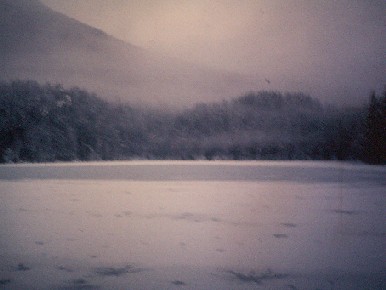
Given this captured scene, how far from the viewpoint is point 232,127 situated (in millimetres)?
4031

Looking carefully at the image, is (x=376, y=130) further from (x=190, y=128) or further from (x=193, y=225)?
(x=193, y=225)

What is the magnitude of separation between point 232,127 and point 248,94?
0.47 meters

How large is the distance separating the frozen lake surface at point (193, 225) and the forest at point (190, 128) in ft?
0.58

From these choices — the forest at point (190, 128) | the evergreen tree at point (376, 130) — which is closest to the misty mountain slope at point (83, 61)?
the forest at point (190, 128)

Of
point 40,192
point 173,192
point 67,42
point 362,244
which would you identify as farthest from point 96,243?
point 67,42

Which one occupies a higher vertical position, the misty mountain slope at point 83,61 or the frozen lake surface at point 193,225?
the misty mountain slope at point 83,61

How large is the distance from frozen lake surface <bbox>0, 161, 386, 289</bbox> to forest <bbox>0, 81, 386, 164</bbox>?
176mm

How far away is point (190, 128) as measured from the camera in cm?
408

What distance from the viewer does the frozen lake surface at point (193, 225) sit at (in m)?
1.99

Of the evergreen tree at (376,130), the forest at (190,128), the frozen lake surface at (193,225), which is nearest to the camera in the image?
the frozen lake surface at (193,225)

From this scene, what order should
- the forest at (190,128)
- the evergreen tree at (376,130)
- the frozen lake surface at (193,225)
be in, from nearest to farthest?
the frozen lake surface at (193,225) < the evergreen tree at (376,130) < the forest at (190,128)

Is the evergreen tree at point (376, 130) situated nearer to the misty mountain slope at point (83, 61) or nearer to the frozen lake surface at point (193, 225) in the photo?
the frozen lake surface at point (193, 225)

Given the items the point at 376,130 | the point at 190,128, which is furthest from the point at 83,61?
the point at 376,130

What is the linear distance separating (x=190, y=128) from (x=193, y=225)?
1.64 metres
